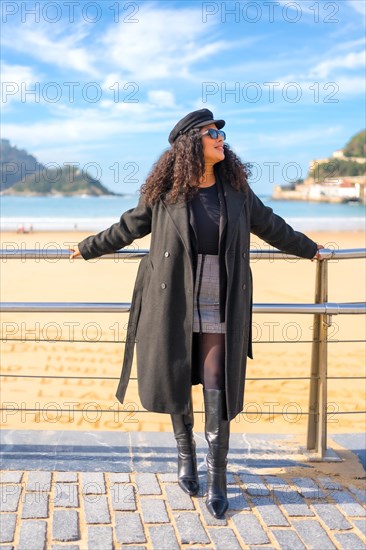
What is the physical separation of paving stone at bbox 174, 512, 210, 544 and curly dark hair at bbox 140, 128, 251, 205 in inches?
54.2

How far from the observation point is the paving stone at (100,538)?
2805 millimetres

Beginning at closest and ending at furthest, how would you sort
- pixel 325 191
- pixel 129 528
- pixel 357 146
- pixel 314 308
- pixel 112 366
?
pixel 129 528 < pixel 314 308 < pixel 112 366 < pixel 325 191 < pixel 357 146

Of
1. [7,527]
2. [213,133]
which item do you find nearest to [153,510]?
[7,527]

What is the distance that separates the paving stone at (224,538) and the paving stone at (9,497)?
87 cm

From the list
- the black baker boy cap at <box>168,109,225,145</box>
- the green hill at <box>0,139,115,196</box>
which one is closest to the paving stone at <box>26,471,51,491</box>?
the black baker boy cap at <box>168,109,225,145</box>

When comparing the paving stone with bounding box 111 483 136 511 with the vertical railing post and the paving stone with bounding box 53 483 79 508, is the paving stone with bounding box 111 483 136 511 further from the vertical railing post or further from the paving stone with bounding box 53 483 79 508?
the vertical railing post

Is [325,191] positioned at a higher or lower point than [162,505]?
higher

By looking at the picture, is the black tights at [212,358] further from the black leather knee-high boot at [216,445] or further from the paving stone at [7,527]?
the paving stone at [7,527]

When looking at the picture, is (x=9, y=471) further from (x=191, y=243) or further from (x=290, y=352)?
(x=290, y=352)

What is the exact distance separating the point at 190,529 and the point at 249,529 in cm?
25

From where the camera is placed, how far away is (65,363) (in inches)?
268

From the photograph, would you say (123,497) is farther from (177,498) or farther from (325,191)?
(325,191)

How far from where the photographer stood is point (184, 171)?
10.2ft

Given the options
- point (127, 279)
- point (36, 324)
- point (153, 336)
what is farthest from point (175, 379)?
point (127, 279)
